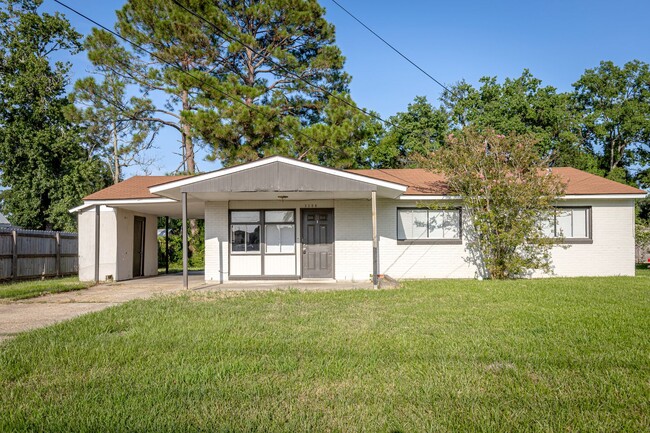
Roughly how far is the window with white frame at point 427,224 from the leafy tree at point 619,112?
27889 mm

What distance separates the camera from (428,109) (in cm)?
3234

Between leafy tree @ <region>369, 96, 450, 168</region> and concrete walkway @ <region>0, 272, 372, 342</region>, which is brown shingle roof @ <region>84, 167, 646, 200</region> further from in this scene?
leafy tree @ <region>369, 96, 450, 168</region>

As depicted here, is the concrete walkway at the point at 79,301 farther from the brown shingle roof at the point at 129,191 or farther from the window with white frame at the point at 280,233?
the brown shingle roof at the point at 129,191

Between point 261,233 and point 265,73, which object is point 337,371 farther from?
point 265,73

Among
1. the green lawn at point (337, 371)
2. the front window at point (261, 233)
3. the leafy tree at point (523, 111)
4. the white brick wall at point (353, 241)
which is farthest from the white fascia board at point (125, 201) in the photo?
the leafy tree at point (523, 111)

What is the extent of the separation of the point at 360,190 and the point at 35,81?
92.1 ft

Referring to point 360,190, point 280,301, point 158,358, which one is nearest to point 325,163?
point 360,190

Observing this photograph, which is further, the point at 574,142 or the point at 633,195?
the point at 574,142

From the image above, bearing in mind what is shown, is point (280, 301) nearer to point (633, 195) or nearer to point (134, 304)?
point (134, 304)

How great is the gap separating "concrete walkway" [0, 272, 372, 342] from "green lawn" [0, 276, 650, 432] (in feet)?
3.34

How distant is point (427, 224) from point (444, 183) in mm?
1494

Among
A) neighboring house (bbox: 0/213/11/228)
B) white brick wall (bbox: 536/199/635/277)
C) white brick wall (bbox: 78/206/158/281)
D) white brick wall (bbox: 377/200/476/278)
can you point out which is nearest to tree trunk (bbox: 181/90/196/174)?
white brick wall (bbox: 78/206/158/281)

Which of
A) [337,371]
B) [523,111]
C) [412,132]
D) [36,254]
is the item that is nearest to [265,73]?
[412,132]

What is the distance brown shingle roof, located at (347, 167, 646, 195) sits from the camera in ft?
49.4
